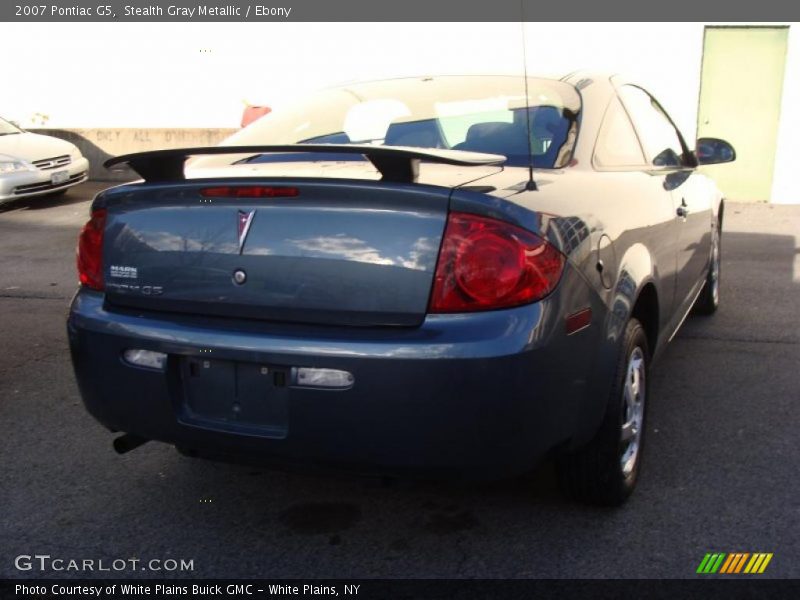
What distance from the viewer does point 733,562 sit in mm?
2766

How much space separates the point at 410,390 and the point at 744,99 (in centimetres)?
1055

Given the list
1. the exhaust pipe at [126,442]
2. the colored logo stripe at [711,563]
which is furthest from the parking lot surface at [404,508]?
the exhaust pipe at [126,442]

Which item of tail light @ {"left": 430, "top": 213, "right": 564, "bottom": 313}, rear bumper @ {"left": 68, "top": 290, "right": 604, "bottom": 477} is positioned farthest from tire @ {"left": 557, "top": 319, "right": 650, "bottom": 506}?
tail light @ {"left": 430, "top": 213, "right": 564, "bottom": 313}

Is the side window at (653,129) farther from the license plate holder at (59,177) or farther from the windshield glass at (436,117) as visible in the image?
the license plate holder at (59,177)

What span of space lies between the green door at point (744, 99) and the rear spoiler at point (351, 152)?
9.53 metres

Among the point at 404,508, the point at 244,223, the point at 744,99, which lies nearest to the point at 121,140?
the point at 744,99

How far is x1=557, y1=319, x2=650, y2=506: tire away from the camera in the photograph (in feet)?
9.59

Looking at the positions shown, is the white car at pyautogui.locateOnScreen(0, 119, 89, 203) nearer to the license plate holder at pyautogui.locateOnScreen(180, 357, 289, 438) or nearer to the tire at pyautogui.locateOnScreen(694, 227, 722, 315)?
the tire at pyautogui.locateOnScreen(694, 227, 722, 315)

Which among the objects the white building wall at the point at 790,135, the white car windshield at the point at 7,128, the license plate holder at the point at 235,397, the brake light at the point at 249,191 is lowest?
the white building wall at the point at 790,135

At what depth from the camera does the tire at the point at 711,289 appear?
17.9 feet

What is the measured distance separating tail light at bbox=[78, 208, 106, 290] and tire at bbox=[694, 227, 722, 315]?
12.4 ft

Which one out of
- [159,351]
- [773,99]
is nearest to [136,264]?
[159,351]
